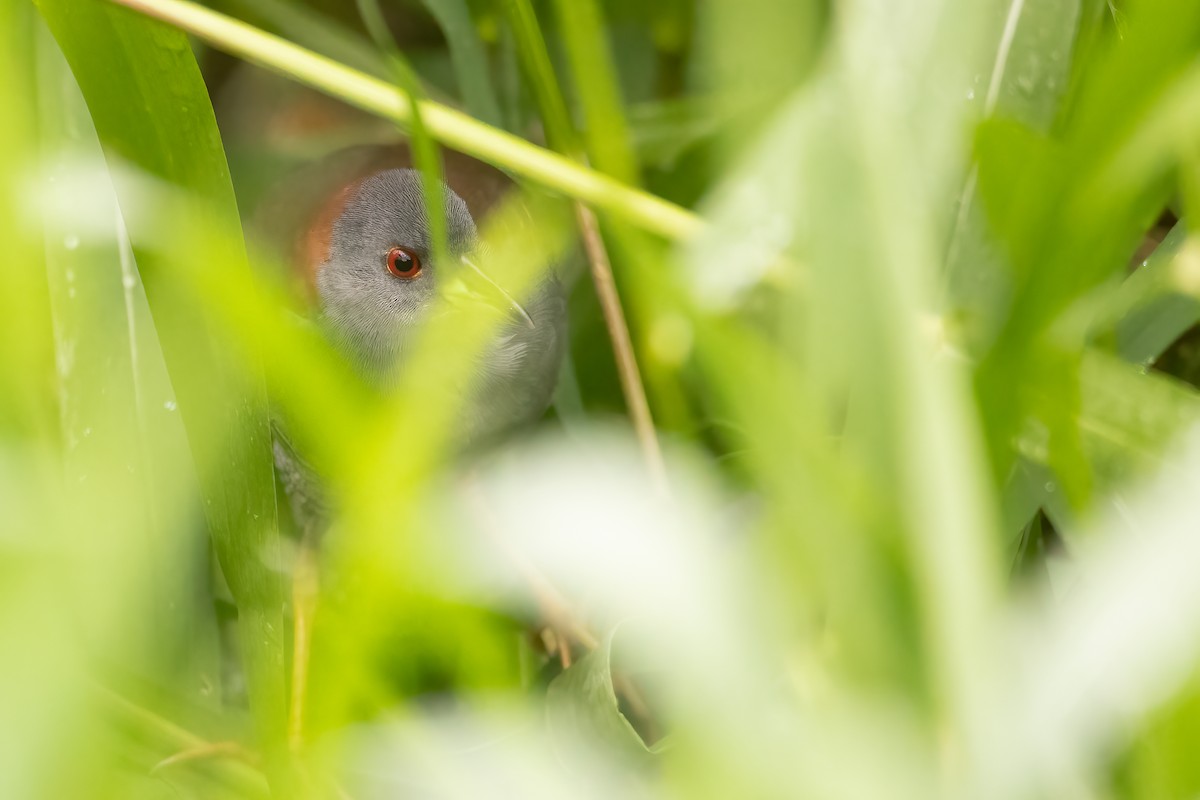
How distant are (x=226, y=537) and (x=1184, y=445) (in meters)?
0.63

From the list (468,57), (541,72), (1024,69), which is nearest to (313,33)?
(468,57)

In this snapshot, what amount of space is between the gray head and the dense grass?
1.41 ft

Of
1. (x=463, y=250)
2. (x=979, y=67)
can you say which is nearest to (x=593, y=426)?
(x=463, y=250)

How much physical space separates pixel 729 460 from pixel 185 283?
1.43ft

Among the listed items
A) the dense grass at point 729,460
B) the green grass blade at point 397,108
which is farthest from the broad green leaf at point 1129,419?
the green grass blade at point 397,108

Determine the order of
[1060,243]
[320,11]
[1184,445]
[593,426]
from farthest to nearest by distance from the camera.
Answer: [320,11] < [593,426] < [1184,445] < [1060,243]

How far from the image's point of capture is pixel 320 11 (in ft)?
4.50

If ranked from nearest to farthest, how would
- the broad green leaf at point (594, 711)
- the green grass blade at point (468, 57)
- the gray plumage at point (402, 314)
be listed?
the broad green leaf at point (594, 711) → the green grass blade at point (468, 57) → the gray plumage at point (402, 314)

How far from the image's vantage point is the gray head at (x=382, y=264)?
1322 millimetres

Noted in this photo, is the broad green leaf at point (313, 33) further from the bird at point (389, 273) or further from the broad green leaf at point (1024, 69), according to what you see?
the broad green leaf at point (1024, 69)

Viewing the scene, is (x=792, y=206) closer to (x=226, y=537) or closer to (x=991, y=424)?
(x=991, y=424)

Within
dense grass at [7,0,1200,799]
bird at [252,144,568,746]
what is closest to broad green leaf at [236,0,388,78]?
bird at [252,144,568,746]

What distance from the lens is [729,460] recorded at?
84 cm

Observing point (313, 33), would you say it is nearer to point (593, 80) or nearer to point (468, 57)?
point (468, 57)
